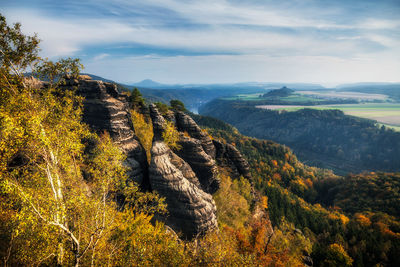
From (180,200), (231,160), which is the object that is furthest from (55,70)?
(231,160)

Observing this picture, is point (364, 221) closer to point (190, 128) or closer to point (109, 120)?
point (190, 128)

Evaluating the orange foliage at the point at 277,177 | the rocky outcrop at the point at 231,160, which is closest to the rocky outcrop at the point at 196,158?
the rocky outcrop at the point at 231,160

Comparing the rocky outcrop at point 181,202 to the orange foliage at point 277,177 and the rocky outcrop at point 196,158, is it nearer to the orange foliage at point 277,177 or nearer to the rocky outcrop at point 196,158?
the rocky outcrop at point 196,158

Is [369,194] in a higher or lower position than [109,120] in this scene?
lower

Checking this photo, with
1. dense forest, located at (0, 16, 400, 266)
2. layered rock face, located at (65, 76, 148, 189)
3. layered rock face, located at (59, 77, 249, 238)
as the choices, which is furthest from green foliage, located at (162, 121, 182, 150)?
layered rock face, located at (65, 76, 148, 189)

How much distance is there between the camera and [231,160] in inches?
2746

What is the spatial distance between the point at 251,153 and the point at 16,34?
166 m

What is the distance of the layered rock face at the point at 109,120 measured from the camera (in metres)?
39.8

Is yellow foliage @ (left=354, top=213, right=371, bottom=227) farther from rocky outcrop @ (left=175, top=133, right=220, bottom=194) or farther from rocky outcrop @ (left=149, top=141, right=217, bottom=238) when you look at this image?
rocky outcrop @ (left=149, top=141, right=217, bottom=238)

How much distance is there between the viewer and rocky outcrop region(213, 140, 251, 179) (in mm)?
65500

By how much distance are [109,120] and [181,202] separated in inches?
889

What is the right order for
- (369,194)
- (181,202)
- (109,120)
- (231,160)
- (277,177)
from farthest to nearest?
(277,177) → (369,194) → (231,160) → (109,120) → (181,202)

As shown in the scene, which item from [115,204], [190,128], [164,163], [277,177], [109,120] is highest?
[109,120]

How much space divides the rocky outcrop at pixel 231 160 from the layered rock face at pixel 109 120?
29633mm
